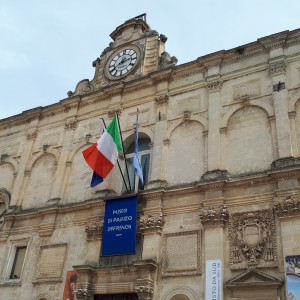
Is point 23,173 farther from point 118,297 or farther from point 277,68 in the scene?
point 277,68

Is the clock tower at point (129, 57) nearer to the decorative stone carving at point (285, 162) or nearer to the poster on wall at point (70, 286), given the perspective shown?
the decorative stone carving at point (285, 162)

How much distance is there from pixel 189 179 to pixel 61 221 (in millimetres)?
5288

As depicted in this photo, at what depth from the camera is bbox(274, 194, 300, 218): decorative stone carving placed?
11.8 metres

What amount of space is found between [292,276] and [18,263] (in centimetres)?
1041

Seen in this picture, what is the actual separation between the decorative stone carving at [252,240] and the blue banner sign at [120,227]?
10.9 ft

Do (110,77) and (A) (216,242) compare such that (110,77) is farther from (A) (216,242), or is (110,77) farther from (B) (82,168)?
(A) (216,242)

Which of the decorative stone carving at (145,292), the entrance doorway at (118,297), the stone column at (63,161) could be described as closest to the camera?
the decorative stone carving at (145,292)

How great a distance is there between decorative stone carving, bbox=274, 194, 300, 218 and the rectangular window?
989 cm

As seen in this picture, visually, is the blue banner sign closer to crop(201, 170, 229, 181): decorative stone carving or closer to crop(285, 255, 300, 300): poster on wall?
crop(201, 170, 229, 181): decorative stone carving

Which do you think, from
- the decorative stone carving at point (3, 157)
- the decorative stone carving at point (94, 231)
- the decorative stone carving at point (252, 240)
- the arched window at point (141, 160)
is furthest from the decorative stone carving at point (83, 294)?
the decorative stone carving at point (3, 157)

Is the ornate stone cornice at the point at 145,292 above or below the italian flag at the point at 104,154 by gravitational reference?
below

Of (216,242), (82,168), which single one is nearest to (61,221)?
(82,168)

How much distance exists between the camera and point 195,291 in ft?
40.1

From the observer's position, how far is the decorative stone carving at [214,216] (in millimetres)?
12711
